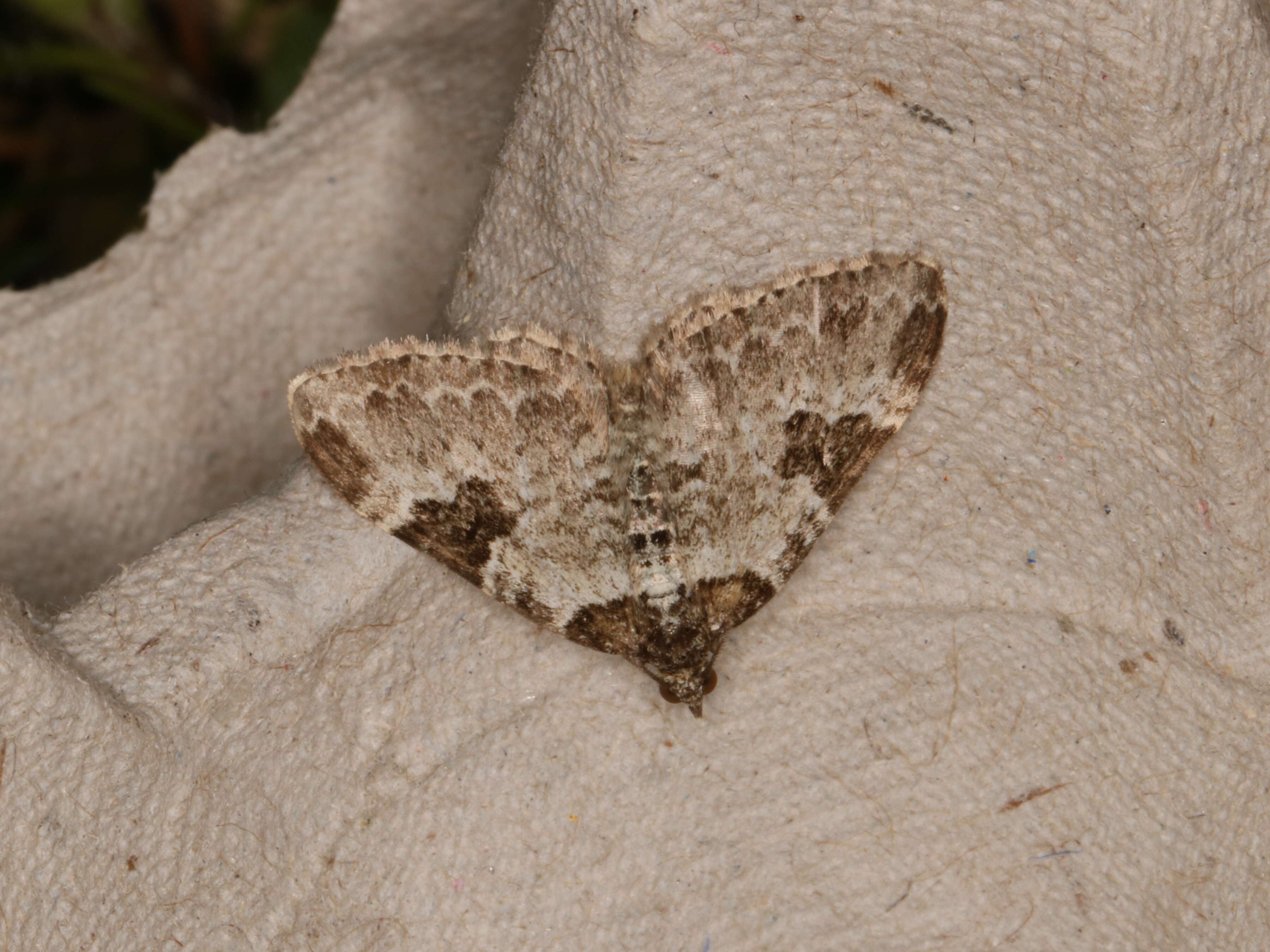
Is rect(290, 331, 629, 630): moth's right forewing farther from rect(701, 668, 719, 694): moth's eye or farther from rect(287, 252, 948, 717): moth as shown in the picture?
rect(701, 668, 719, 694): moth's eye

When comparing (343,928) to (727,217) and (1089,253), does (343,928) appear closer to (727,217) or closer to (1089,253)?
(727,217)

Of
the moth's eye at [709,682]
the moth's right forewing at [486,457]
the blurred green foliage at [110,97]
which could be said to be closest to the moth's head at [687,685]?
the moth's eye at [709,682]

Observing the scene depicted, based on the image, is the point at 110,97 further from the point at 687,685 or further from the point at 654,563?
the point at 687,685

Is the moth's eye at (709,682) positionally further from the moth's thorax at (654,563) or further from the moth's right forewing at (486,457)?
the moth's right forewing at (486,457)

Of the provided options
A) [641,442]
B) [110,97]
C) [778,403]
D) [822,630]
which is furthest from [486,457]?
[110,97]

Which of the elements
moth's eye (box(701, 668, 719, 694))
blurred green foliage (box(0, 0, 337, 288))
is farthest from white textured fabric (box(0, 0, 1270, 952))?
blurred green foliage (box(0, 0, 337, 288))

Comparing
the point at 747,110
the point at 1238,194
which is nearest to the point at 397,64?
the point at 747,110

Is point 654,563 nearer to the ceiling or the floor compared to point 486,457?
nearer to the floor
